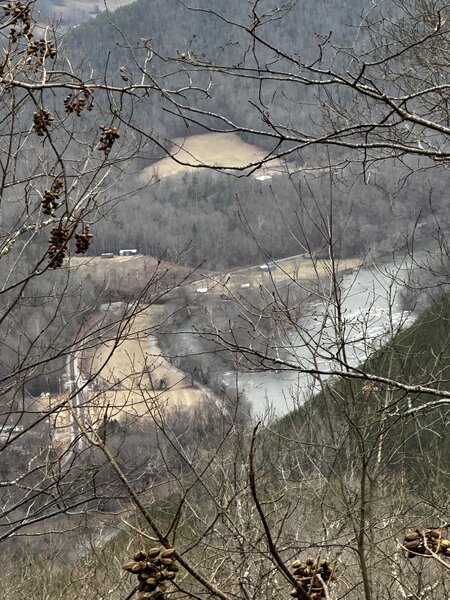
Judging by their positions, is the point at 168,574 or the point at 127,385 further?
the point at 127,385

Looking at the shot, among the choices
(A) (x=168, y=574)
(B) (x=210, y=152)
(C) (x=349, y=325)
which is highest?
(B) (x=210, y=152)

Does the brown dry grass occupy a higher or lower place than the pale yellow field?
lower

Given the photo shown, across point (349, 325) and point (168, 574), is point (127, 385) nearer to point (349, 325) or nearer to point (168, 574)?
point (349, 325)

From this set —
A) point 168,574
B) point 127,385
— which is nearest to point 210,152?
point 127,385

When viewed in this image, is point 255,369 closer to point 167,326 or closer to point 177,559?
point 167,326

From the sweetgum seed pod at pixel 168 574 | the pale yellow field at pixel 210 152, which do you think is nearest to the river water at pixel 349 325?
the pale yellow field at pixel 210 152

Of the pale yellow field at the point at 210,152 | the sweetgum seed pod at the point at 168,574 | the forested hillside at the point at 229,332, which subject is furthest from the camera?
the pale yellow field at the point at 210,152

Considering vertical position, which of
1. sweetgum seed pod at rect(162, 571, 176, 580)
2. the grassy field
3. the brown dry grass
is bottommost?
sweetgum seed pod at rect(162, 571, 176, 580)

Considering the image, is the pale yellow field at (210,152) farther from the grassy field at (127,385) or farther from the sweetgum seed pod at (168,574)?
the sweetgum seed pod at (168,574)

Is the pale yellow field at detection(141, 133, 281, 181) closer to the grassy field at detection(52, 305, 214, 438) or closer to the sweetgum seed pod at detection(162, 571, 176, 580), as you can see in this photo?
the grassy field at detection(52, 305, 214, 438)

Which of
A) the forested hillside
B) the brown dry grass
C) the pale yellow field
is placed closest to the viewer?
the forested hillside

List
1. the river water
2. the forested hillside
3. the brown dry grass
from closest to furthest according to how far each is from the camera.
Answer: the forested hillside → the river water → the brown dry grass

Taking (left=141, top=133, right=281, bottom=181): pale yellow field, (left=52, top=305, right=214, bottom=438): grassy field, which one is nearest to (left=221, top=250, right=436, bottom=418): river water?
(left=52, top=305, right=214, bottom=438): grassy field
